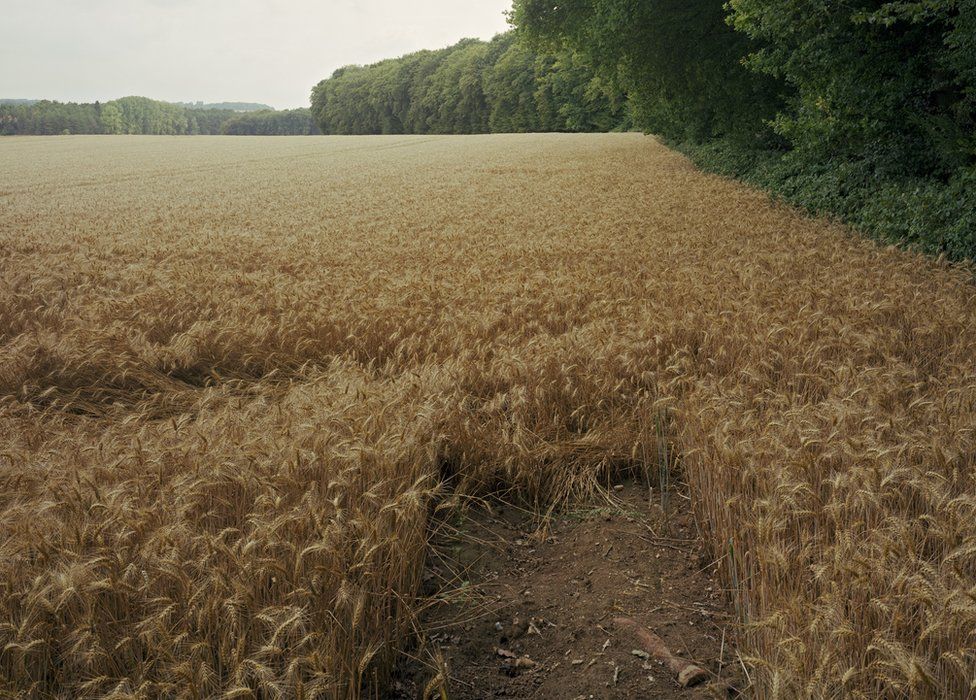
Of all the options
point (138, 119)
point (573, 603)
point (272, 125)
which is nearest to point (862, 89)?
point (573, 603)

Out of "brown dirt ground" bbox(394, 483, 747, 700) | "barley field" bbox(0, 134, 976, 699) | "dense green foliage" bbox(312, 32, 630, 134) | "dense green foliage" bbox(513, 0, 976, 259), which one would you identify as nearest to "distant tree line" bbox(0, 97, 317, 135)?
"dense green foliage" bbox(312, 32, 630, 134)

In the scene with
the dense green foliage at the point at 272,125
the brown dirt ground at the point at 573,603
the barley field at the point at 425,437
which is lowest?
the brown dirt ground at the point at 573,603

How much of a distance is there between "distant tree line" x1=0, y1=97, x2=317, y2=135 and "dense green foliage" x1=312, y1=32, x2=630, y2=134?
60.9 ft

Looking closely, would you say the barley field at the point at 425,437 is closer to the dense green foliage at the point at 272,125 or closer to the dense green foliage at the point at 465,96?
the dense green foliage at the point at 465,96

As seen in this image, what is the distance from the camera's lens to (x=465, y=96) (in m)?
86.1

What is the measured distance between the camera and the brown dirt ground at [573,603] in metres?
2.71

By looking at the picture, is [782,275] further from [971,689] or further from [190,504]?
[190,504]

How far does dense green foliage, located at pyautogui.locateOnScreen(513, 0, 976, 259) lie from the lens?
9625 millimetres

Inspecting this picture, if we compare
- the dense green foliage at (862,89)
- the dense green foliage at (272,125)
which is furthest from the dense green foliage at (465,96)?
the dense green foliage at (862,89)

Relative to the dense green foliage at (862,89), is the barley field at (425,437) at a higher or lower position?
lower

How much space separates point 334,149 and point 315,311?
146 feet

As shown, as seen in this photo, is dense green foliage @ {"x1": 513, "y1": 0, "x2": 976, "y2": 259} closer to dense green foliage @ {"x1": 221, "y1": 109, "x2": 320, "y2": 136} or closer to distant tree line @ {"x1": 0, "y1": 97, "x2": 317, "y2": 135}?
distant tree line @ {"x1": 0, "y1": 97, "x2": 317, "y2": 135}

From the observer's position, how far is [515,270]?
29.7ft

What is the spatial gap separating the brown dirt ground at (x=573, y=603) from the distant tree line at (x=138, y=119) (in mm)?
116376
